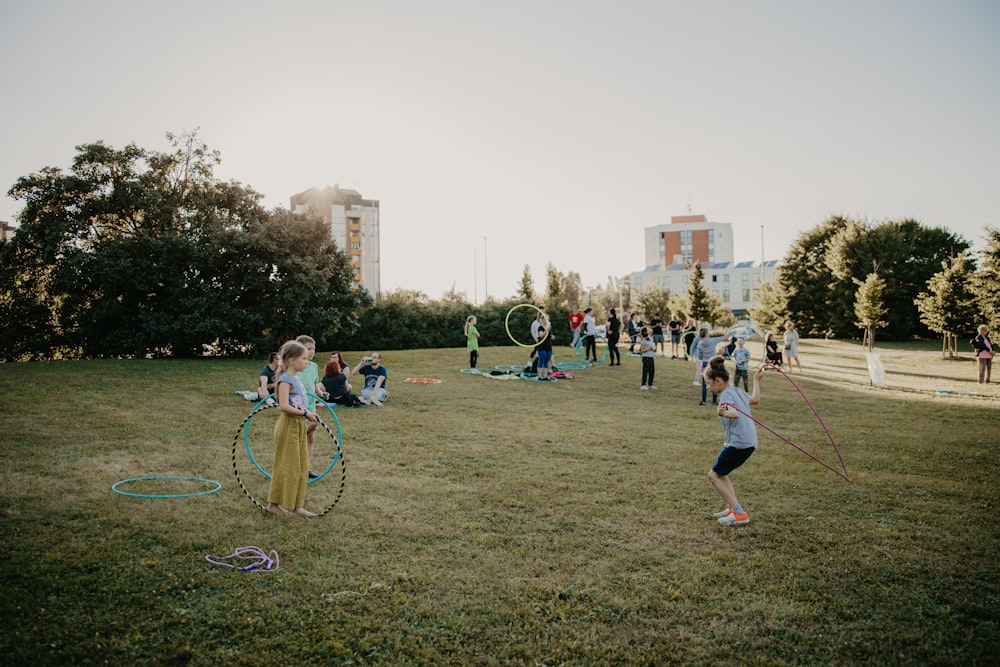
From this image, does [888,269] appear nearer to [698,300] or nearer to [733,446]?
[698,300]

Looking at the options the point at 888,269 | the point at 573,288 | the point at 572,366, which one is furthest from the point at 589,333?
the point at 573,288

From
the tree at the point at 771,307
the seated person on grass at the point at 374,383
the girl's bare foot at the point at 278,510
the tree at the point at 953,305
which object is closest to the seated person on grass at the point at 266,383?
the girl's bare foot at the point at 278,510

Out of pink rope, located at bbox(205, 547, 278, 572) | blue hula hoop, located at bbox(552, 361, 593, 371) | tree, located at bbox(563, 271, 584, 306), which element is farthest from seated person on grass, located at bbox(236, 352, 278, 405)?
tree, located at bbox(563, 271, 584, 306)

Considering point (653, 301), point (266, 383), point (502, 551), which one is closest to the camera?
point (502, 551)

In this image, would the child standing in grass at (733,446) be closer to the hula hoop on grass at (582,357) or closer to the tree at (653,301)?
the hula hoop on grass at (582,357)

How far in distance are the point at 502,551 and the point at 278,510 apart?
2.62 m

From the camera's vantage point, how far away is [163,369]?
62.7 feet

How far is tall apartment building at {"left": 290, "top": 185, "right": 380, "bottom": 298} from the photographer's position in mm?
92125

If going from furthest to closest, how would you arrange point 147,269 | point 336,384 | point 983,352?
point 147,269, point 983,352, point 336,384

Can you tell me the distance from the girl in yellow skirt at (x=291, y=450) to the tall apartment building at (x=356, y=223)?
87603 mm

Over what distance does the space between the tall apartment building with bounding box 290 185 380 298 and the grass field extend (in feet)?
275

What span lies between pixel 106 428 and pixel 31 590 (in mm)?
6915

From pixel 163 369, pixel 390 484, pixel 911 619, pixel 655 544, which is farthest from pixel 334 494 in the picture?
pixel 163 369

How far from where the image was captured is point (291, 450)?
645 centimetres
